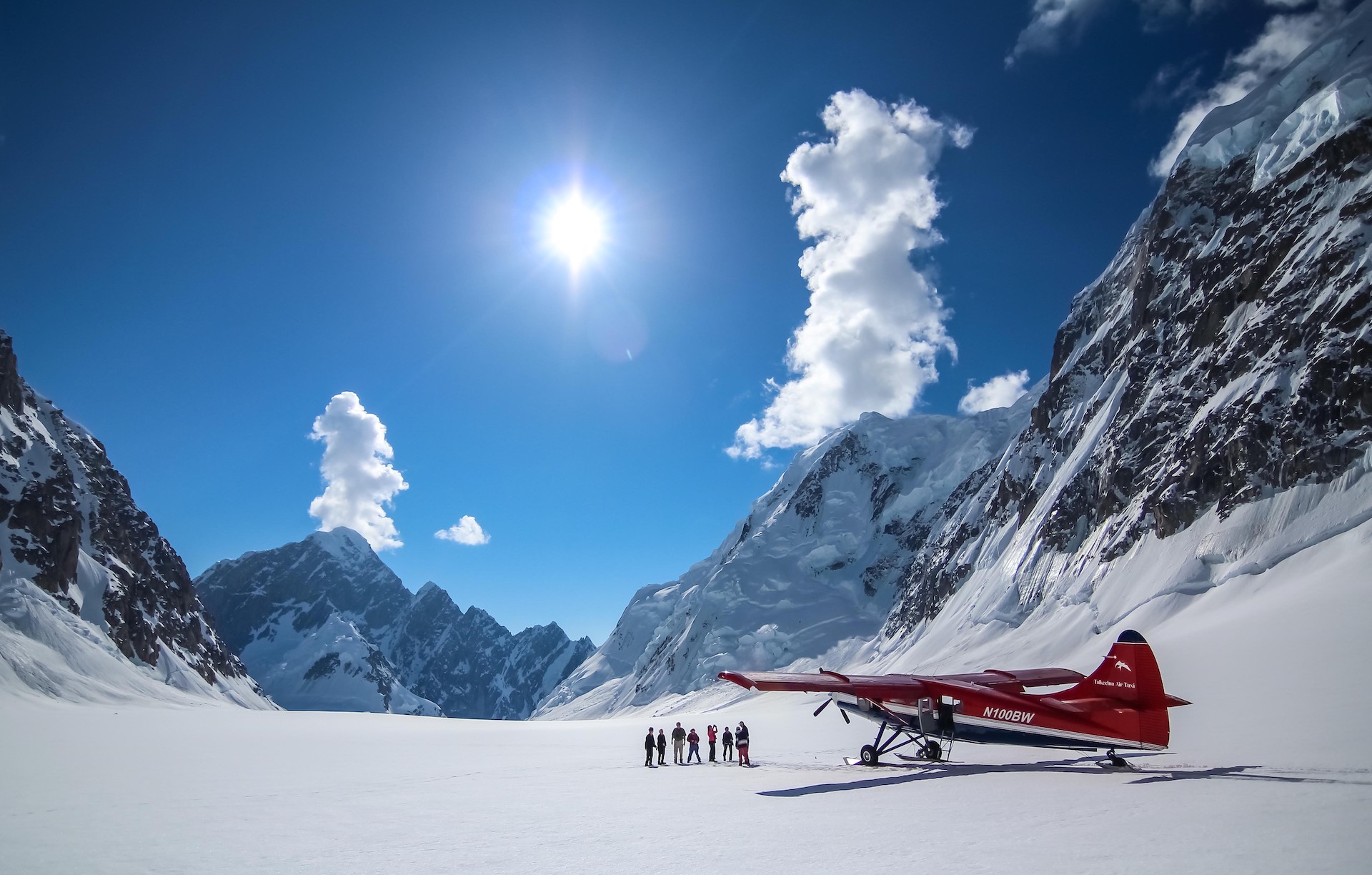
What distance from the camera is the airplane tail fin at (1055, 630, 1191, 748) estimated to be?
2062 cm

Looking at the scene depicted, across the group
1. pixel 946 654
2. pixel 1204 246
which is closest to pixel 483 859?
pixel 946 654

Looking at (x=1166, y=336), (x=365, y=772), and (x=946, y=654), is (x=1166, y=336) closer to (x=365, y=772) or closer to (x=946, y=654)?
(x=946, y=654)

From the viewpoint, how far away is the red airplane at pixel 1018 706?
20922 millimetres

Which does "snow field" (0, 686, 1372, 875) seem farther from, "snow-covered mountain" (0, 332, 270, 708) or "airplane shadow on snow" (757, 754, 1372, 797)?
"snow-covered mountain" (0, 332, 270, 708)

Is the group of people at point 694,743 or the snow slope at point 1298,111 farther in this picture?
the snow slope at point 1298,111

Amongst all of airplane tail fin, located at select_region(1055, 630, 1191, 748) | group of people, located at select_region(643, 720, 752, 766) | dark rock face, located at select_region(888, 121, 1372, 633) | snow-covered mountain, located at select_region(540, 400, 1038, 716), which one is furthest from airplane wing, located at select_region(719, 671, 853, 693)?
snow-covered mountain, located at select_region(540, 400, 1038, 716)

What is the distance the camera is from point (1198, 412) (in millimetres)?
76375

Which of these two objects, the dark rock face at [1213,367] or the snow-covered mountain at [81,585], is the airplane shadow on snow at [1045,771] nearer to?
the dark rock face at [1213,367]

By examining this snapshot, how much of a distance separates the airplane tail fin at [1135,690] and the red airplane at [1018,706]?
0.02m

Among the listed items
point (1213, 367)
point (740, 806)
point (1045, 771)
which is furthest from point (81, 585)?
point (1213, 367)

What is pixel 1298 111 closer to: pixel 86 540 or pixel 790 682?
pixel 790 682

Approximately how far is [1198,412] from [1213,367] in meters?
5.33

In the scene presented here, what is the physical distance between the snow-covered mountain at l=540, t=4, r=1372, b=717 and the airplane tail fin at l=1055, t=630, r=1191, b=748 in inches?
1930

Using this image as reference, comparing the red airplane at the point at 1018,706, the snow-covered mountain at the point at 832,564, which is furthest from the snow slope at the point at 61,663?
the snow-covered mountain at the point at 832,564
